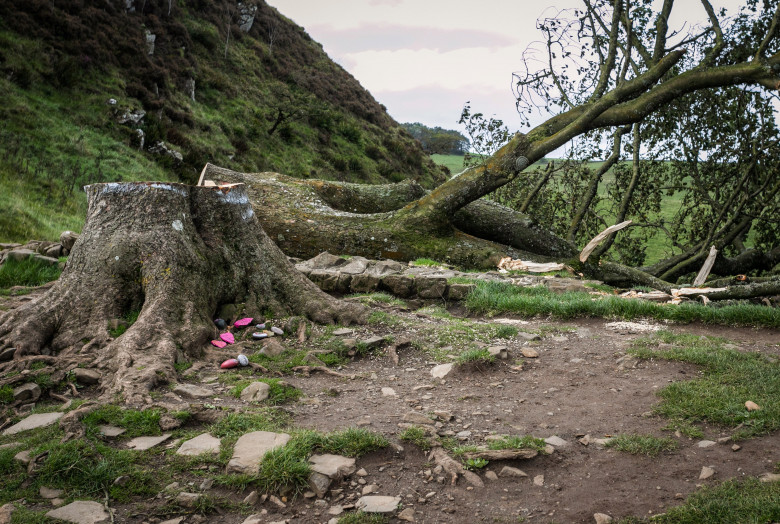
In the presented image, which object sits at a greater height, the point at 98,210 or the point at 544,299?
the point at 98,210

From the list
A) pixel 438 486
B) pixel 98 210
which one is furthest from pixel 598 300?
pixel 98 210

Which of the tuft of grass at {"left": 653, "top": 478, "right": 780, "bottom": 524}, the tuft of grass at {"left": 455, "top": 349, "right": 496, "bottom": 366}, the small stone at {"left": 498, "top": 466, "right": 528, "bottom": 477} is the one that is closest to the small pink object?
the tuft of grass at {"left": 455, "top": 349, "right": 496, "bottom": 366}

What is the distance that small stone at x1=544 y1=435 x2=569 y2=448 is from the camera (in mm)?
3520

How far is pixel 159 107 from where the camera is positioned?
2550 cm

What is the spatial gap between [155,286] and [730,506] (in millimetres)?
5189

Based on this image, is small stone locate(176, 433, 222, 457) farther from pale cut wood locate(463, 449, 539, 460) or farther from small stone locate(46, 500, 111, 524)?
pale cut wood locate(463, 449, 539, 460)

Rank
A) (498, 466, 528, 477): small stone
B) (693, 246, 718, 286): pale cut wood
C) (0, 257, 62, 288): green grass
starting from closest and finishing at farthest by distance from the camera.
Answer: (498, 466, 528, 477): small stone
(0, 257, 62, 288): green grass
(693, 246, 718, 286): pale cut wood

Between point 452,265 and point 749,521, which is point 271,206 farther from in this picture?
point 749,521

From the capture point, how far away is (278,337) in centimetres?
569

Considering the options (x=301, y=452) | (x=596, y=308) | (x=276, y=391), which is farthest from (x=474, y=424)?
(x=596, y=308)

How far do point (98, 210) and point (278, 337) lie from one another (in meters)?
2.53

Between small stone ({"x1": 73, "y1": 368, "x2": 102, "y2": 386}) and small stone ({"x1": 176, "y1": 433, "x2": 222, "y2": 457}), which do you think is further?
small stone ({"x1": 73, "y1": 368, "x2": 102, "y2": 386})

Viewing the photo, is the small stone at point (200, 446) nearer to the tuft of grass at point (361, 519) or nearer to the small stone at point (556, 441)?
the tuft of grass at point (361, 519)

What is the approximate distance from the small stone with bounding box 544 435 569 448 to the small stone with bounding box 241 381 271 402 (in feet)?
7.43
